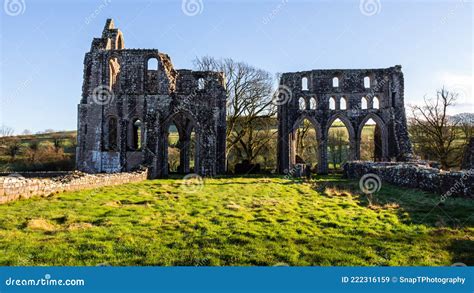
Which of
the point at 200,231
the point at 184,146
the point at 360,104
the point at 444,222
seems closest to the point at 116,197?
the point at 200,231

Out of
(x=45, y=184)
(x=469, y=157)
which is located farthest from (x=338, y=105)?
(x=45, y=184)

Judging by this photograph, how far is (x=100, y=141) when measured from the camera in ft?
82.1

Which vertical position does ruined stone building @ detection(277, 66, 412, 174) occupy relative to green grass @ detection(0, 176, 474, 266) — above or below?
above

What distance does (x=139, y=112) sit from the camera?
24953 mm

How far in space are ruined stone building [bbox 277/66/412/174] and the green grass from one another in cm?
1742

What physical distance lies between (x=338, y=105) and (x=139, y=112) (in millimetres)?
16623

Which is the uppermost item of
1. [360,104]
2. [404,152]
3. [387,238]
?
[360,104]

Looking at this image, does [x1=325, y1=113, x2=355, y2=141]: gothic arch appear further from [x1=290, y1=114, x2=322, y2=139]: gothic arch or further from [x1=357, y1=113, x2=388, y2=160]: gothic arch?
[x1=290, y1=114, x2=322, y2=139]: gothic arch

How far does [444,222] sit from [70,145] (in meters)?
46.5

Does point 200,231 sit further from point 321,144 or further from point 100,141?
point 321,144

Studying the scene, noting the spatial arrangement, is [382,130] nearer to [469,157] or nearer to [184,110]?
[469,157]

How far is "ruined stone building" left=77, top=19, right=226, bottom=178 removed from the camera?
80.5ft

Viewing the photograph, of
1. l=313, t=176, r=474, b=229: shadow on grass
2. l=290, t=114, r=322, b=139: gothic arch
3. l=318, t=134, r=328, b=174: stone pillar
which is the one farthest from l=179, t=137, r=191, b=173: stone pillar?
l=313, t=176, r=474, b=229: shadow on grass

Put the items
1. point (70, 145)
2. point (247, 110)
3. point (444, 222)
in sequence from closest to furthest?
point (444, 222) → point (247, 110) → point (70, 145)
